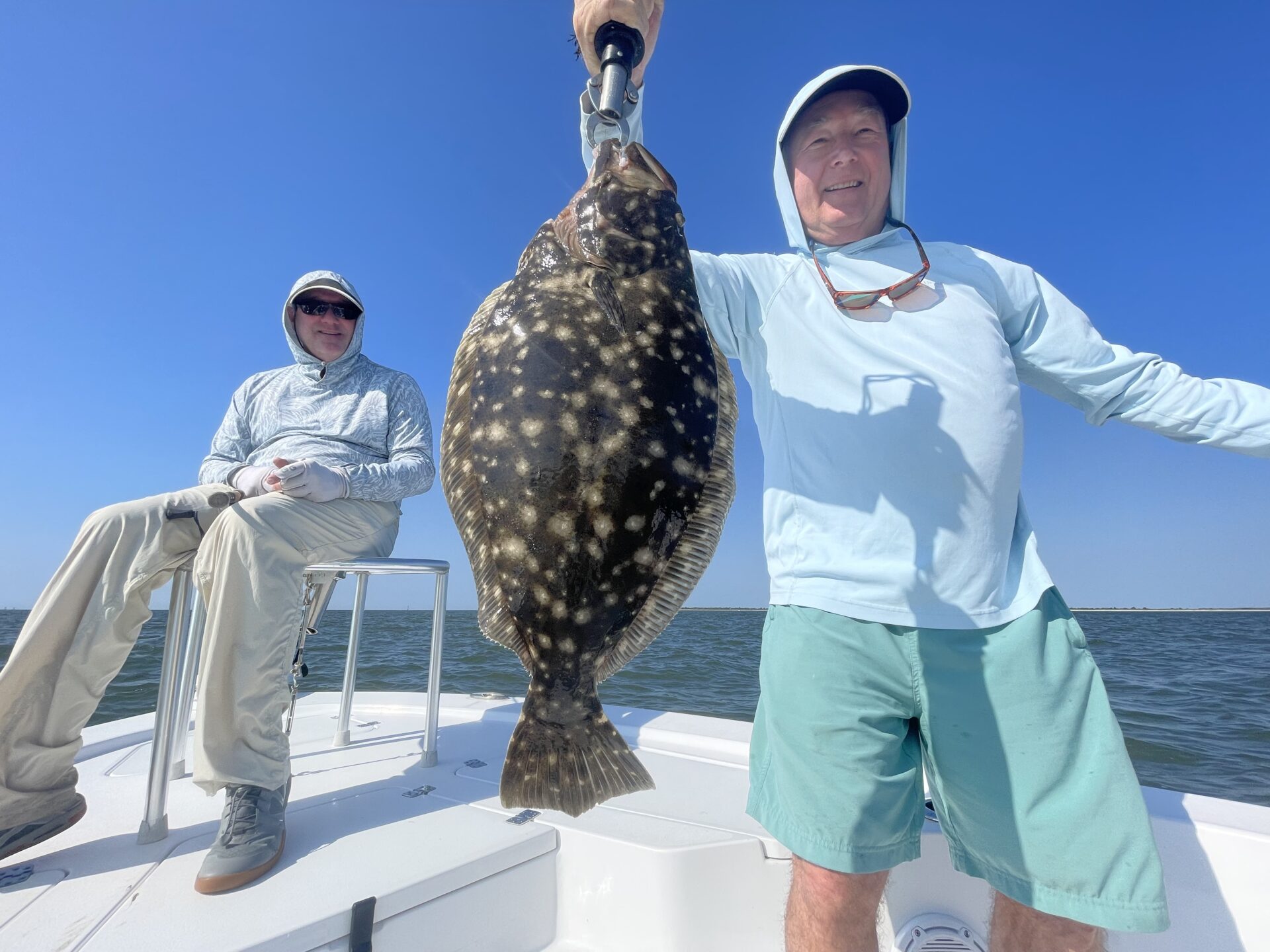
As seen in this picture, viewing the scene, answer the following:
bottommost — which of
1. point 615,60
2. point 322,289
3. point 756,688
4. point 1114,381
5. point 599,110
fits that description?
point 756,688

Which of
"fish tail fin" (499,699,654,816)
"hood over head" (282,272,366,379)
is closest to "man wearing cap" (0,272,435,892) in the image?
"hood over head" (282,272,366,379)

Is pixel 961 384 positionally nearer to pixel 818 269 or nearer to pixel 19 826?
pixel 818 269

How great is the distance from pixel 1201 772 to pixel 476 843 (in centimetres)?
889

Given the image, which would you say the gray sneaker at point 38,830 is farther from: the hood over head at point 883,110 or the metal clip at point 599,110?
the hood over head at point 883,110

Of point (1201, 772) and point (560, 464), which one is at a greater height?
point (560, 464)

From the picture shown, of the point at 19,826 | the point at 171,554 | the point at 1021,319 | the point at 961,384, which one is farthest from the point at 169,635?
the point at 1021,319

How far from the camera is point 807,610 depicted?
77.1 inches

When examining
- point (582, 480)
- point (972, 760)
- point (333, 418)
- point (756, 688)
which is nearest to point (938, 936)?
point (972, 760)

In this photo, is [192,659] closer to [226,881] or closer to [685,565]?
[226,881]

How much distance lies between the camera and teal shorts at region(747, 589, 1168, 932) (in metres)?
1.73

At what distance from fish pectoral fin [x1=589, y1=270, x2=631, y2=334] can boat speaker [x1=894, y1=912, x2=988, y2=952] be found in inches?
101

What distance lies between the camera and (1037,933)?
6.05ft

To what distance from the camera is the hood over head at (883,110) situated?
2322 mm

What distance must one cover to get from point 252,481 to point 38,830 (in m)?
1.60
